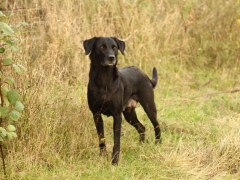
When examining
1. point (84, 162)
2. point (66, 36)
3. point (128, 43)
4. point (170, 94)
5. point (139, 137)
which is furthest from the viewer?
point (128, 43)

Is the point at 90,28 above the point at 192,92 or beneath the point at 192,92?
above

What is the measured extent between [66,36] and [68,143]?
8.75 ft

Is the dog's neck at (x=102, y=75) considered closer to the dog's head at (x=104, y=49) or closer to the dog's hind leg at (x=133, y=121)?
the dog's head at (x=104, y=49)

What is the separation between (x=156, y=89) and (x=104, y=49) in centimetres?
312

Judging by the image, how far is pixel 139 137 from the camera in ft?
19.9

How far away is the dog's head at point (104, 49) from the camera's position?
16.8 ft

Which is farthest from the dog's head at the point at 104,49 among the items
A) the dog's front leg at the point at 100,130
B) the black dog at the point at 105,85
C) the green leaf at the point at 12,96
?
the green leaf at the point at 12,96

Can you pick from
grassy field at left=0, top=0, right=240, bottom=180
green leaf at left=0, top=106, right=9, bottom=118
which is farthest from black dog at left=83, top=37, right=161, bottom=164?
green leaf at left=0, top=106, right=9, bottom=118

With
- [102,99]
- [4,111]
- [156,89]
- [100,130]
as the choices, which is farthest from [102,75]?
[156,89]

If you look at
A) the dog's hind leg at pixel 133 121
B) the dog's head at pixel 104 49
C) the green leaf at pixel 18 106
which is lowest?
the dog's hind leg at pixel 133 121

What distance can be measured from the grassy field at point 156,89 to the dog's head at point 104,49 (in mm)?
615

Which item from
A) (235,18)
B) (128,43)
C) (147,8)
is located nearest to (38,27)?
(128,43)

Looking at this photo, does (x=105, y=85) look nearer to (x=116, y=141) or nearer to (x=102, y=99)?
(x=102, y=99)

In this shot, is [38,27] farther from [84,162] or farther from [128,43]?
[84,162]
